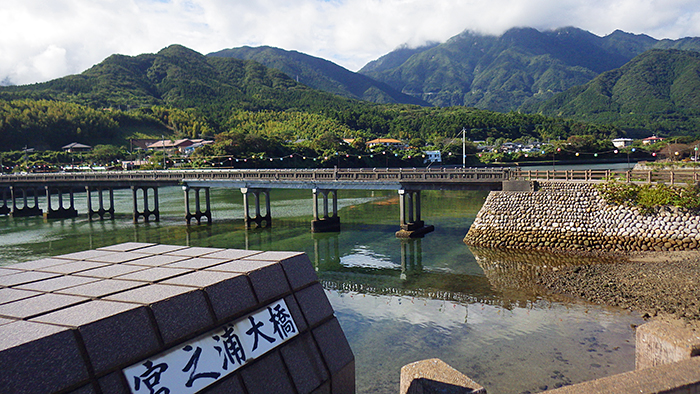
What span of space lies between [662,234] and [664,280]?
665 centimetres

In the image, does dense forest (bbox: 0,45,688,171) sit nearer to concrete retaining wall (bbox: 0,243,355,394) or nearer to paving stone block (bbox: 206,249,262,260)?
paving stone block (bbox: 206,249,262,260)

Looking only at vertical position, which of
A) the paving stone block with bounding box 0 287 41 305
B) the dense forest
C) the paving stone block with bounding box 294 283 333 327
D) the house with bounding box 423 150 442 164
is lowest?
the paving stone block with bounding box 294 283 333 327

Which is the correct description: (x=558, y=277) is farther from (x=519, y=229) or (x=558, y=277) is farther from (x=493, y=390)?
(x=493, y=390)

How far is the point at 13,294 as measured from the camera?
5703mm

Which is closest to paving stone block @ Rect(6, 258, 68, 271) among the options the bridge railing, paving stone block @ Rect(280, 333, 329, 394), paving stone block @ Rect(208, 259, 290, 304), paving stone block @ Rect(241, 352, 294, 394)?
paving stone block @ Rect(208, 259, 290, 304)

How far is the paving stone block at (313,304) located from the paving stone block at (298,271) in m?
0.12

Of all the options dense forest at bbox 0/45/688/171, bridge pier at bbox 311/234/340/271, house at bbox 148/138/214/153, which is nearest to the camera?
bridge pier at bbox 311/234/340/271

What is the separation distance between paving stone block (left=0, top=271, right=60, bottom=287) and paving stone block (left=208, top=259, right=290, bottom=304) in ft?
7.76

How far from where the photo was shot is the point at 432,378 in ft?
20.4

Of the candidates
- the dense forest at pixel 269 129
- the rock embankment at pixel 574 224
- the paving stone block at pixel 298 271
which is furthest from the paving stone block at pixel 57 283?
the dense forest at pixel 269 129

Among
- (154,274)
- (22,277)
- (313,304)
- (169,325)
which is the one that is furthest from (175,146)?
(169,325)

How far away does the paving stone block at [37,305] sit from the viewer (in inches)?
194

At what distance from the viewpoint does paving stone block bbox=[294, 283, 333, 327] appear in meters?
7.10

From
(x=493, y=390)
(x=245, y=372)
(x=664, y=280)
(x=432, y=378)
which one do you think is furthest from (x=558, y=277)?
(x=245, y=372)
